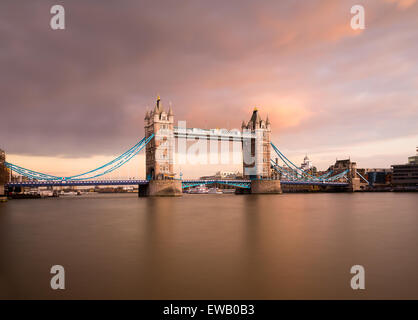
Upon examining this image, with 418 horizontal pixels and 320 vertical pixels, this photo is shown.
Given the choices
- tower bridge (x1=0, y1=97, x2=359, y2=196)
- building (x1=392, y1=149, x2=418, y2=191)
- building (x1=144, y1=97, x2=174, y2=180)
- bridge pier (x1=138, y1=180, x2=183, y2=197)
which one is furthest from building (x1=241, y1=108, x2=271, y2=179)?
building (x1=392, y1=149, x2=418, y2=191)

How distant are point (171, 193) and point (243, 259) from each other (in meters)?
47.3

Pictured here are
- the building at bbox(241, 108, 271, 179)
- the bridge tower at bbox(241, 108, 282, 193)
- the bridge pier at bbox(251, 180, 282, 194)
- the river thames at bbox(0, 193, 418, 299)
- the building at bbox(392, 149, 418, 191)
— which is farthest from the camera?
the building at bbox(392, 149, 418, 191)

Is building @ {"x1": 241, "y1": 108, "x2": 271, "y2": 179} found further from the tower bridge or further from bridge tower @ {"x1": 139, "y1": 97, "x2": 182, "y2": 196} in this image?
bridge tower @ {"x1": 139, "y1": 97, "x2": 182, "y2": 196}

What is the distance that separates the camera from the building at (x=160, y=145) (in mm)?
60719

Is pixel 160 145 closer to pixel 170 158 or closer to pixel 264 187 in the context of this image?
pixel 170 158

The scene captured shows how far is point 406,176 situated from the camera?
103188 millimetres

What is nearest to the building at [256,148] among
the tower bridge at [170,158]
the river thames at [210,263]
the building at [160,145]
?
the tower bridge at [170,158]

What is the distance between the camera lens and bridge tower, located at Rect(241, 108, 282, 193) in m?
80.2

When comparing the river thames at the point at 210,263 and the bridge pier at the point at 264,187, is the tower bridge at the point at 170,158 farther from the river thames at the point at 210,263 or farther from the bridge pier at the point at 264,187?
the river thames at the point at 210,263

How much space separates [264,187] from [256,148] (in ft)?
43.9

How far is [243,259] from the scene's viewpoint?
996 centimetres

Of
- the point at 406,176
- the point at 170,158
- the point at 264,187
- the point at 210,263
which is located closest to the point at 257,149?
the point at 264,187
